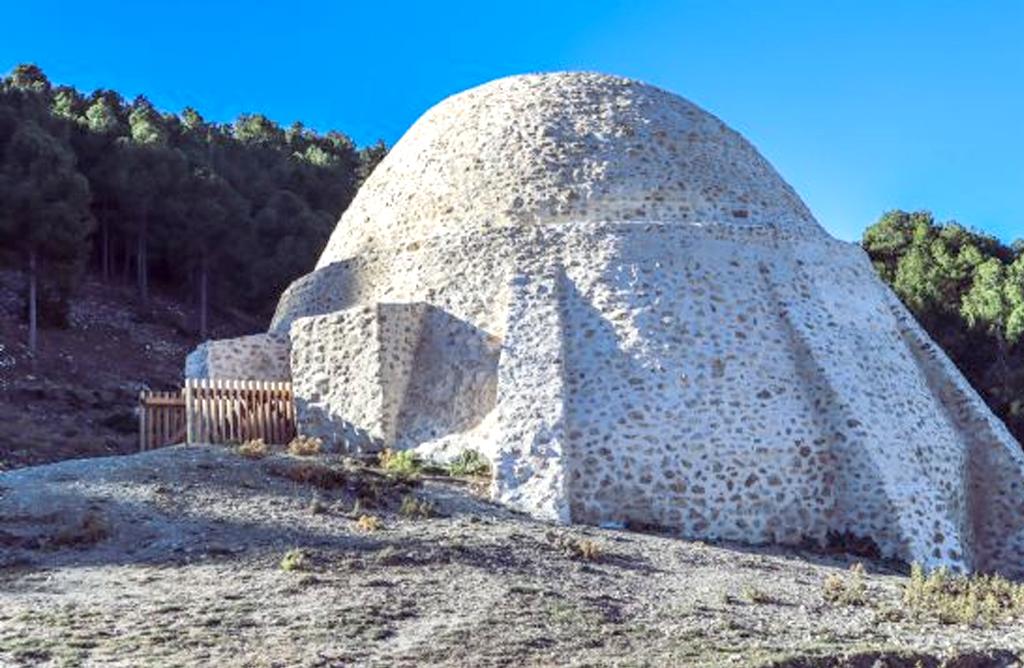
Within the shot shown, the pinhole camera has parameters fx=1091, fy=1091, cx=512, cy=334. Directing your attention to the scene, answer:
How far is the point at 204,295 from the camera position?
34.1m

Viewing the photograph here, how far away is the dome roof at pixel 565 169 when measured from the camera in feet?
54.3

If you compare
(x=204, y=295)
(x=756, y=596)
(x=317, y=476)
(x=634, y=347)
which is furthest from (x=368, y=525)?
(x=204, y=295)

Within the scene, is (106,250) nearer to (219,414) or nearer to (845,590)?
(219,414)

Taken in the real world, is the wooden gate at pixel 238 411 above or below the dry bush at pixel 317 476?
above

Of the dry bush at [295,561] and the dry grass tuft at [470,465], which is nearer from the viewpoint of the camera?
the dry bush at [295,561]

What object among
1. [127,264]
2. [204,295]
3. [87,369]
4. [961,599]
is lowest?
[961,599]

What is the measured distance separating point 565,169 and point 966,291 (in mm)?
14881

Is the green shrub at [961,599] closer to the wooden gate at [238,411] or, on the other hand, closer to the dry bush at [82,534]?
the dry bush at [82,534]

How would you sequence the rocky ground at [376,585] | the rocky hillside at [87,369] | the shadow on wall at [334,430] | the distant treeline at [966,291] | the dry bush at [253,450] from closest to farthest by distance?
the rocky ground at [376,585]
the dry bush at [253,450]
the shadow on wall at [334,430]
the rocky hillside at [87,369]
the distant treeline at [966,291]

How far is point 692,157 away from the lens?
A: 17453 mm

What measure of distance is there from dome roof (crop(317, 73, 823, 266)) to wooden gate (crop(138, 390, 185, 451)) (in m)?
3.94

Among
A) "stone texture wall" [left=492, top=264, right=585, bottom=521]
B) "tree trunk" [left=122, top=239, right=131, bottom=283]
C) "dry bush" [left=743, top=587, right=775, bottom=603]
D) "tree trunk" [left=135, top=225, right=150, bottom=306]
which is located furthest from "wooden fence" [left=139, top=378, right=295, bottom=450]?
"tree trunk" [left=122, top=239, right=131, bottom=283]

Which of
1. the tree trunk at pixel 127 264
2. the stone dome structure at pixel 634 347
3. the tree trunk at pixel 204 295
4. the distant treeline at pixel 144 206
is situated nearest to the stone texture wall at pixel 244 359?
the stone dome structure at pixel 634 347

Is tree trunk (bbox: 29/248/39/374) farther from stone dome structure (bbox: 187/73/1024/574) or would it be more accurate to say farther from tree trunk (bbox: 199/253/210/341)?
stone dome structure (bbox: 187/73/1024/574)
